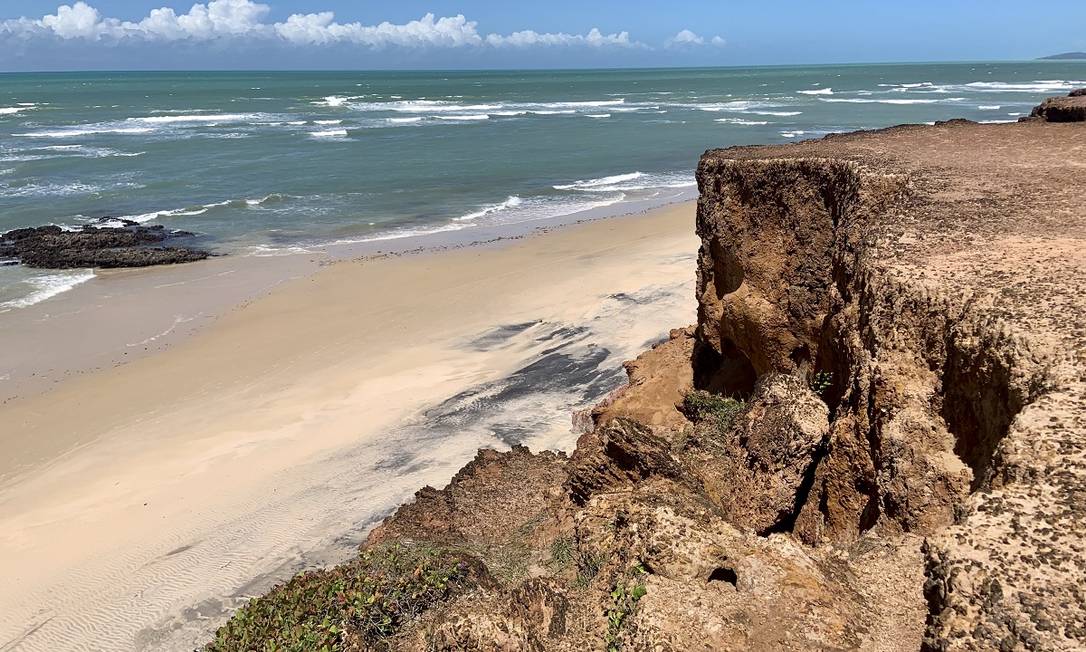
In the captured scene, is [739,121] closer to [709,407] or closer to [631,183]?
[631,183]

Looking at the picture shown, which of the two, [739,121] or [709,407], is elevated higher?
[739,121]

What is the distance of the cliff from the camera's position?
3.22 meters

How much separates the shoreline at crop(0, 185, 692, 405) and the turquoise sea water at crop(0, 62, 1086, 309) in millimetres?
1059

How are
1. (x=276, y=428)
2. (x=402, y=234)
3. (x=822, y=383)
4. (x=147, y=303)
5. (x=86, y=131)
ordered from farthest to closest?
(x=86, y=131) → (x=402, y=234) → (x=147, y=303) → (x=276, y=428) → (x=822, y=383)

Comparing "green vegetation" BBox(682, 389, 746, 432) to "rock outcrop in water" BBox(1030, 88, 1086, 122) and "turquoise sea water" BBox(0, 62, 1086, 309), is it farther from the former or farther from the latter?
"turquoise sea water" BBox(0, 62, 1086, 309)

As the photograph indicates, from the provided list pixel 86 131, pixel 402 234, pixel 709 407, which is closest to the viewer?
pixel 709 407

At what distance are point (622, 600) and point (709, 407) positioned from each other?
450 cm

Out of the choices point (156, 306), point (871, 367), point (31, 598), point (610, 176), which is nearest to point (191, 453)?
point (31, 598)

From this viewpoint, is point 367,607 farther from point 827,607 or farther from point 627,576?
point 827,607

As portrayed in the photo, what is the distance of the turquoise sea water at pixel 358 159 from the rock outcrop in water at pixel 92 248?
88cm

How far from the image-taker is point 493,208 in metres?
28.2

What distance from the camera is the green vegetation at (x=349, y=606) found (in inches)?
197

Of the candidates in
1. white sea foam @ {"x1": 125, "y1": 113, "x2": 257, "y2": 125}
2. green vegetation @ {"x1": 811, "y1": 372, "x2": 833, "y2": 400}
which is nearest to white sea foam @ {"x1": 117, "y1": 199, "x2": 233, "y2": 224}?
green vegetation @ {"x1": 811, "y1": 372, "x2": 833, "y2": 400}

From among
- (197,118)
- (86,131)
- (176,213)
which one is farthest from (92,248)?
(197,118)
